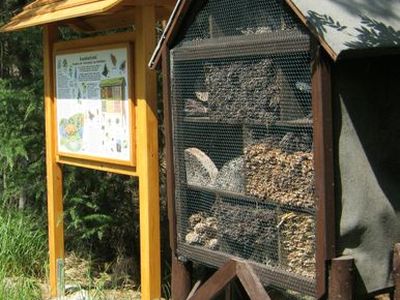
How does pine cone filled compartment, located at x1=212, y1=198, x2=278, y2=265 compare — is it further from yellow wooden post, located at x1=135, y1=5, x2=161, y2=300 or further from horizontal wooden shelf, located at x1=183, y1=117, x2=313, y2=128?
yellow wooden post, located at x1=135, y1=5, x2=161, y2=300

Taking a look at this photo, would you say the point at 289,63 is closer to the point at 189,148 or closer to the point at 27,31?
the point at 189,148

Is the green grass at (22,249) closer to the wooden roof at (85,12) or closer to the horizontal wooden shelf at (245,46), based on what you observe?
the wooden roof at (85,12)

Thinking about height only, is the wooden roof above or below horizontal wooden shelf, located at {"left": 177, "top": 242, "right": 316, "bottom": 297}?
above

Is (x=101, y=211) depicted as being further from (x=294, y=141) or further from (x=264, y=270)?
(x=294, y=141)

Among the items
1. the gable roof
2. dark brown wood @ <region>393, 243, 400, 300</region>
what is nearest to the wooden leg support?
dark brown wood @ <region>393, 243, 400, 300</region>

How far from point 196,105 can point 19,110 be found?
142 inches

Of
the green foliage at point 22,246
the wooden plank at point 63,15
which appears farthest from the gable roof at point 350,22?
the green foliage at point 22,246

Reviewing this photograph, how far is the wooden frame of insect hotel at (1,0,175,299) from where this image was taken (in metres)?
5.02

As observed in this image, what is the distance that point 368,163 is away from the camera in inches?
133

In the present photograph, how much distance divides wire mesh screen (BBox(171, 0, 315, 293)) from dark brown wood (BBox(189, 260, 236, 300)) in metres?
0.08

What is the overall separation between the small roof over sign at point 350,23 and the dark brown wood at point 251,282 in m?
1.28

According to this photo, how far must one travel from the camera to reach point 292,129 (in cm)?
343

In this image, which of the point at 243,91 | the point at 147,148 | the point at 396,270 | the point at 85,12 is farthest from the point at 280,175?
the point at 85,12

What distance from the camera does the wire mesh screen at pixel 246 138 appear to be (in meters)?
3.41
